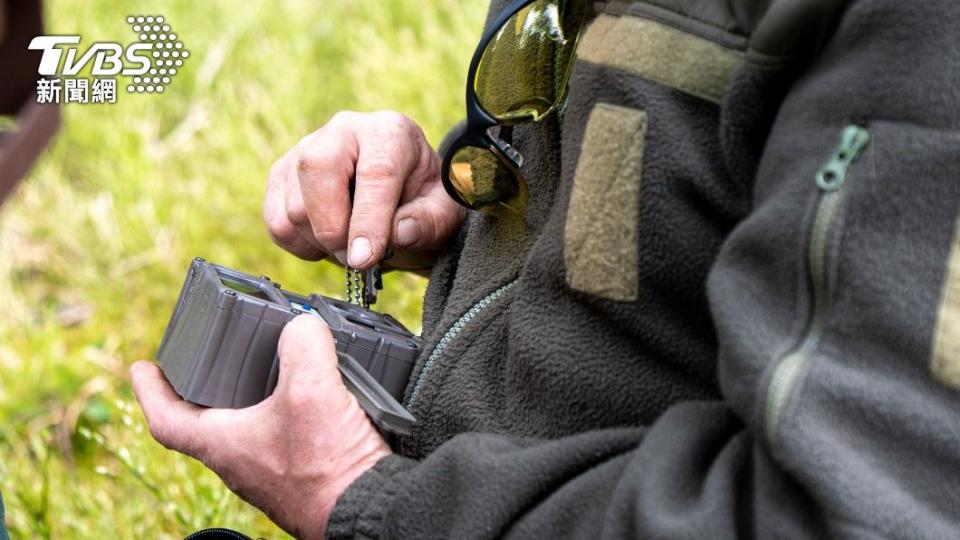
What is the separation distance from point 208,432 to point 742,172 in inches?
22.0

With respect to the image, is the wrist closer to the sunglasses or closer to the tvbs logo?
the sunglasses

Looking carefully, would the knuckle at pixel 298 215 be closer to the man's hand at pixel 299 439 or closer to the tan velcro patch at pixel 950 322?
the man's hand at pixel 299 439

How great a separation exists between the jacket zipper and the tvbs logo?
2.37 m

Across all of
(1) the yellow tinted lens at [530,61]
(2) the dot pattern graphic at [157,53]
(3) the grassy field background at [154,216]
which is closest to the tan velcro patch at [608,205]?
(1) the yellow tinted lens at [530,61]

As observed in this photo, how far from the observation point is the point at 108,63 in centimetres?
351

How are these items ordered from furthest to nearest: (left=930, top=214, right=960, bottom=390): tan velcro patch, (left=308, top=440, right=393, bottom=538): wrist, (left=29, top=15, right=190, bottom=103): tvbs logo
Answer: (left=29, top=15, right=190, bottom=103): tvbs logo < (left=308, top=440, right=393, bottom=538): wrist < (left=930, top=214, right=960, bottom=390): tan velcro patch

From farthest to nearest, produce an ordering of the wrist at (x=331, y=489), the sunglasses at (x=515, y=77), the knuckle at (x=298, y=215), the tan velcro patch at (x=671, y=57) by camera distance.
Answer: the knuckle at (x=298, y=215) → the sunglasses at (x=515, y=77) → the wrist at (x=331, y=489) → the tan velcro patch at (x=671, y=57)

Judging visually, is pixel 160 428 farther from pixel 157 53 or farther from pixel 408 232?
pixel 157 53

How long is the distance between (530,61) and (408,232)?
0.30 meters

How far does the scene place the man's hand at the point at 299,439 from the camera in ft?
3.72

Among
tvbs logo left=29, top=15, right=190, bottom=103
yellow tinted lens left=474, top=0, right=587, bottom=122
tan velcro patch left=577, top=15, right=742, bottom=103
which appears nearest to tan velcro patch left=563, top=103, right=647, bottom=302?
tan velcro patch left=577, top=15, right=742, bottom=103

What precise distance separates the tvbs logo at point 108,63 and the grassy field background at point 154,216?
5 centimetres

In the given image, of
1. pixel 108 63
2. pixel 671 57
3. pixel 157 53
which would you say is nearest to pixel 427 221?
pixel 671 57

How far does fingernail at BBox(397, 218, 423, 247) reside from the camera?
1454 mm
